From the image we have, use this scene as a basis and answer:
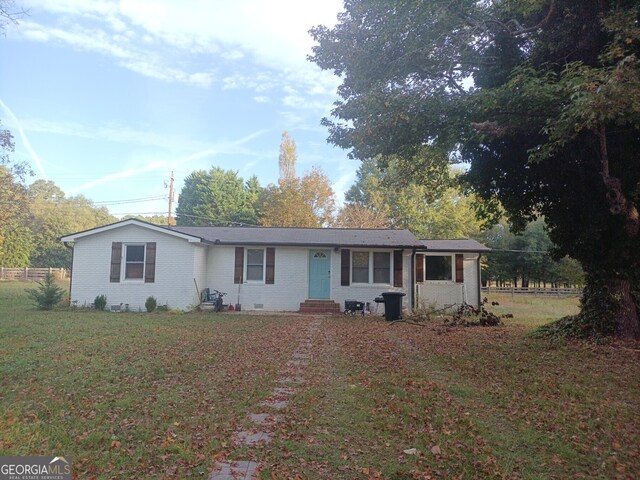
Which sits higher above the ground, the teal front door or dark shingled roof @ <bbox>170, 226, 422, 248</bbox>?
dark shingled roof @ <bbox>170, 226, 422, 248</bbox>

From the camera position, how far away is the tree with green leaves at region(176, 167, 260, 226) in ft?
132

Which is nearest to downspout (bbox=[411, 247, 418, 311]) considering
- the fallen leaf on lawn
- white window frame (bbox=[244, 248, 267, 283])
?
white window frame (bbox=[244, 248, 267, 283])

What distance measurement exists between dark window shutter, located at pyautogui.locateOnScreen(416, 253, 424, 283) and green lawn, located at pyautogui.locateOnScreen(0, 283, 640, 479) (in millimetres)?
8162

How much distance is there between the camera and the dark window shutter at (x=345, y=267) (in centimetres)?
1581

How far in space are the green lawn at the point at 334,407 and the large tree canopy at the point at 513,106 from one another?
215 cm

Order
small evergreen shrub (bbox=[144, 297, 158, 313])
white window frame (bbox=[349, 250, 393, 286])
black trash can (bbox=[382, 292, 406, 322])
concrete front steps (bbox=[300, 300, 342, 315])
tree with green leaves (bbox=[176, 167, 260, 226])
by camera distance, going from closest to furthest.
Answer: black trash can (bbox=[382, 292, 406, 322]) → small evergreen shrub (bbox=[144, 297, 158, 313]) → concrete front steps (bbox=[300, 300, 342, 315]) → white window frame (bbox=[349, 250, 393, 286]) → tree with green leaves (bbox=[176, 167, 260, 226])

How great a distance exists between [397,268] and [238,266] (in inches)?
245

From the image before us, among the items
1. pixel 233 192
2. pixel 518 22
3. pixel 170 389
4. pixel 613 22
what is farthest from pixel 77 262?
pixel 233 192

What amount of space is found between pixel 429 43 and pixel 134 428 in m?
8.15

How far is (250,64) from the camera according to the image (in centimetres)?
1605

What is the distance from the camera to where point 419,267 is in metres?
17.2

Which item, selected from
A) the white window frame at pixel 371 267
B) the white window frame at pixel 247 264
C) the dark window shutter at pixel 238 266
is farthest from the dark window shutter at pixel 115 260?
the white window frame at pixel 371 267

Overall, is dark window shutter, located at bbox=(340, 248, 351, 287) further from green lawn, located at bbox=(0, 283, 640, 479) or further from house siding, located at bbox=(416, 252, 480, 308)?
green lawn, located at bbox=(0, 283, 640, 479)

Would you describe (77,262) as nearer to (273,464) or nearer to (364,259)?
(364,259)
